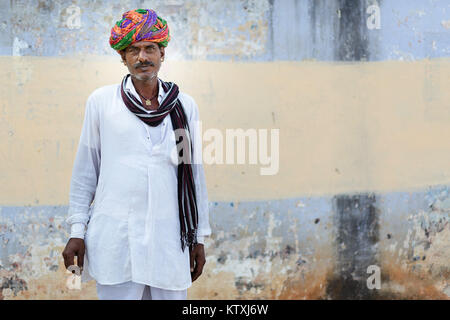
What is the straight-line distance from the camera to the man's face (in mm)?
2627

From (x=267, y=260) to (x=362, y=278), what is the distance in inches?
33.5

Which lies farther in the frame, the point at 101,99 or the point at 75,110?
the point at 75,110

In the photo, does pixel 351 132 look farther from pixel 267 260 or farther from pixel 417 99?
pixel 267 260

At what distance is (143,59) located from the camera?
261 cm

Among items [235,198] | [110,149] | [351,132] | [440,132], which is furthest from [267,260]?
[110,149]

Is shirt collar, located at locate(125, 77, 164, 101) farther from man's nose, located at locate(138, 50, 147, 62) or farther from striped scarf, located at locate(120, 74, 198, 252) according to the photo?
man's nose, located at locate(138, 50, 147, 62)

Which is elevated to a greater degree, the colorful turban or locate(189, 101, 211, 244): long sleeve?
the colorful turban

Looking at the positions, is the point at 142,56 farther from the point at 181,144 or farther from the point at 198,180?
the point at 198,180

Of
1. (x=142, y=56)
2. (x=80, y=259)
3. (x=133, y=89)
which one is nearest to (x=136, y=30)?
(x=142, y=56)

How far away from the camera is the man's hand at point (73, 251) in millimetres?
2553

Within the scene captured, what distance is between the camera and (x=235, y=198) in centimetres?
468

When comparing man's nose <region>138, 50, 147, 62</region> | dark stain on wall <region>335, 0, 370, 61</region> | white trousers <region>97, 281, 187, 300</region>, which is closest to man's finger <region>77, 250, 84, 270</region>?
white trousers <region>97, 281, 187, 300</region>

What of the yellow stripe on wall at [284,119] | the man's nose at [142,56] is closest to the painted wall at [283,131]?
the yellow stripe on wall at [284,119]

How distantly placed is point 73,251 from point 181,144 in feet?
2.24
